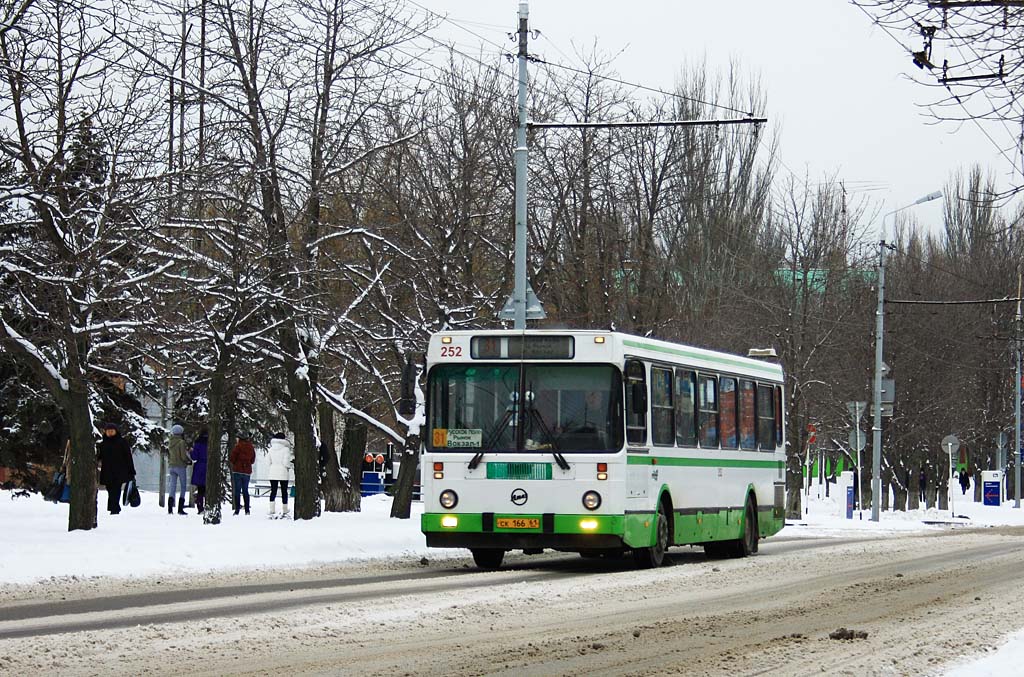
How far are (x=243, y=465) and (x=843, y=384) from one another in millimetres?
23691

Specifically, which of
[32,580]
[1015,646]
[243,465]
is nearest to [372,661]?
[1015,646]

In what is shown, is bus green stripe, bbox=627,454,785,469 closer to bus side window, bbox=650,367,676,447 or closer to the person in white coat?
bus side window, bbox=650,367,676,447

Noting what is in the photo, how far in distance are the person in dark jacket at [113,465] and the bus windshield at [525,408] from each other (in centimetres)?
1114

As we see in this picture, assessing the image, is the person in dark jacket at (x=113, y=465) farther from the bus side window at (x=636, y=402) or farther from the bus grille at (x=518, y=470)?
the bus side window at (x=636, y=402)

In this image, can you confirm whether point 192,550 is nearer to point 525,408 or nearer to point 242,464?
point 525,408

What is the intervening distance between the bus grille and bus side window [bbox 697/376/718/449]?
3308 mm

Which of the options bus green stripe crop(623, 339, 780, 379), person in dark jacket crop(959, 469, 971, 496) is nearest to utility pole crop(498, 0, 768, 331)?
bus green stripe crop(623, 339, 780, 379)

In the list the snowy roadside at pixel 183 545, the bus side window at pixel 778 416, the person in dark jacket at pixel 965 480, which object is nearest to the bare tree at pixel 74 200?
the snowy roadside at pixel 183 545

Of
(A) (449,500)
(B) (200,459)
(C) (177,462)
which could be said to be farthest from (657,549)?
(B) (200,459)

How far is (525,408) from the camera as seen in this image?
2031 cm

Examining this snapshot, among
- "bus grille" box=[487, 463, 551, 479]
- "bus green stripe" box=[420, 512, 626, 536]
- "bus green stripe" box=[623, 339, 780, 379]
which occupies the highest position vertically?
"bus green stripe" box=[623, 339, 780, 379]

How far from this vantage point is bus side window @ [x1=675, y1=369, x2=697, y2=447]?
22016 millimetres

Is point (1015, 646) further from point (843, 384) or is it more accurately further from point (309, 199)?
point (843, 384)

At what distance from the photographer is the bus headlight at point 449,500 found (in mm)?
20297
